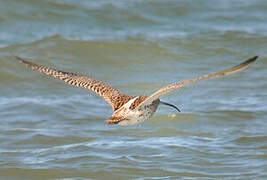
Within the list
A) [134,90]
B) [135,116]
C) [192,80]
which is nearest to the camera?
[192,80]

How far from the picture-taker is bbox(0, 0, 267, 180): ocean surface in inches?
355

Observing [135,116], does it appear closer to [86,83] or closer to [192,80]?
[86,83]

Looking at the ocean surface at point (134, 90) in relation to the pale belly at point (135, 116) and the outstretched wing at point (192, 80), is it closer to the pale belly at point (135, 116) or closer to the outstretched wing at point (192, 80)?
the pale belly at point (135, 116)

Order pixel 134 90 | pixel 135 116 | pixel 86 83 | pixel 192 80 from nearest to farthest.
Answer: pixel 192 80, pixel 135 116, pixel 86 83, pixel 134 90

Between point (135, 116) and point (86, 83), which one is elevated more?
point (86, 83)

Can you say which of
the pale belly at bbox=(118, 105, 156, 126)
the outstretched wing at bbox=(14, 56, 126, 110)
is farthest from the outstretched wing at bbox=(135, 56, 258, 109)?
the outstretched wing at bbox=(14, 56, 126, 110)

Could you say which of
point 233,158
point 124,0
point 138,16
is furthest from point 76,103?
point 124,0

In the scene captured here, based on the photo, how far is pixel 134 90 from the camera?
12.1 metres

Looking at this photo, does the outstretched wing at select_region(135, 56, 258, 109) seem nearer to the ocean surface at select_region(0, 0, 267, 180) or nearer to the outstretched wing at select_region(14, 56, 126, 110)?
the outstretched wing at select_region(14, 56, 126, 110)

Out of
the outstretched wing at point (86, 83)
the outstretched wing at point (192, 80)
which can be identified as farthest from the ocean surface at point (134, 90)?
the outstretched wing at point (192, 80)

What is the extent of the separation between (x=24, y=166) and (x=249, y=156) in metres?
2.68

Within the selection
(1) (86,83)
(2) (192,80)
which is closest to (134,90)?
(1) (86,83)

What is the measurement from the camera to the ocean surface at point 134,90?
9.01 meters

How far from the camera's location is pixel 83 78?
8.15 metres
